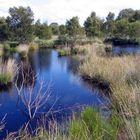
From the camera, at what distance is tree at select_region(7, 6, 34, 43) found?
37.3 meters

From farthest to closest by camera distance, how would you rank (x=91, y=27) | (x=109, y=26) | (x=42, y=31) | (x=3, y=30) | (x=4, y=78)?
(x=109, y=26), (x=42, y=31), (x=91, y=27), (x=3, y=30), (x=4, y=78)

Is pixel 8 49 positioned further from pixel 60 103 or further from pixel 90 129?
pixel 90 129

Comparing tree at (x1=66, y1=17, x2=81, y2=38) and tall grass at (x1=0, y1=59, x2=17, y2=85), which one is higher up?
tree at (x1=66, y1=17, x2=81, y2=38)

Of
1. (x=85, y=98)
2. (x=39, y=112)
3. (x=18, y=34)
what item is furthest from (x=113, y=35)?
(x=39, y=112)

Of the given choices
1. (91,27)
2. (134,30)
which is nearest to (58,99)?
(91,27)

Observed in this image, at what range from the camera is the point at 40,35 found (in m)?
42.9

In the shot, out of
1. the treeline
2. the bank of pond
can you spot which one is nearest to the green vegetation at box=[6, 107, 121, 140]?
the bank of pond

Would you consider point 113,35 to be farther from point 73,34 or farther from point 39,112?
point 39,112

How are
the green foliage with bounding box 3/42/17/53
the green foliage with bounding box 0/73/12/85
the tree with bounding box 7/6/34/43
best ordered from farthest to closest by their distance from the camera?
the tree with bounding box 7/6/34/43
the green foliage with bounding box 3/42/17/53
the green foliage with bounding box 0/73/12/85

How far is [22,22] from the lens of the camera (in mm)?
37656

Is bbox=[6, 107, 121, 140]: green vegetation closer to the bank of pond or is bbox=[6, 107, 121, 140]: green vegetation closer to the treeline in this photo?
the bank of pond

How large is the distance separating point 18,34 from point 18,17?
6.42ft

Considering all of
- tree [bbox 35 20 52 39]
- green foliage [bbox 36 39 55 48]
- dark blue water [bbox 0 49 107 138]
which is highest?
tree [bbox 35 20 52 39]

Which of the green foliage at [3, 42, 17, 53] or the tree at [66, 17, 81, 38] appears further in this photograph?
the tree at [66, 17, 81, 38]
